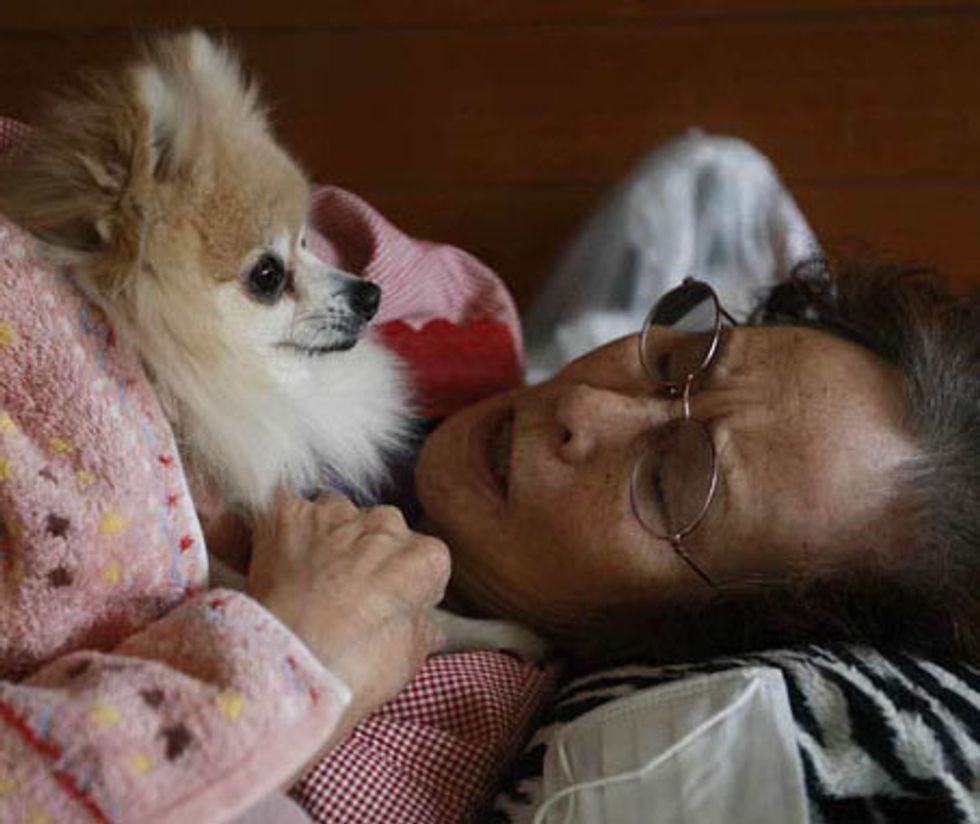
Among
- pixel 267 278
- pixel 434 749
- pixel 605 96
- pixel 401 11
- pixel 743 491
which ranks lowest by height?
pixel 434 749

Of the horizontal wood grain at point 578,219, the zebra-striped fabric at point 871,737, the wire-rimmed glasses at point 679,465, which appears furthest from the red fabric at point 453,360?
the zebra-striped fabric at point 871,737

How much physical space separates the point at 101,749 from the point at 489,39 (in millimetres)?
1277

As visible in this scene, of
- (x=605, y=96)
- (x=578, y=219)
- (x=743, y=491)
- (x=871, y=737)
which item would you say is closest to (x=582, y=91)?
(x=605, y=96)

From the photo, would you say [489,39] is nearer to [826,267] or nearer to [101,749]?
[826,267]

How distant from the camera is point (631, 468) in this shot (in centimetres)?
102

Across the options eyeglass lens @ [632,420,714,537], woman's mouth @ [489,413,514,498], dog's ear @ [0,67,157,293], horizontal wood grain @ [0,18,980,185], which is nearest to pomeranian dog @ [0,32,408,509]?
dog's ear @ [0,67,157,293]

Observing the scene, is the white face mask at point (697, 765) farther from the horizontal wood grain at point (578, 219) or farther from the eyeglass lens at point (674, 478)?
the horizontal wood grain at point (578, 219)

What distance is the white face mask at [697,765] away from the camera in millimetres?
791

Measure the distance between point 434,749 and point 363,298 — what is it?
0.41 meters

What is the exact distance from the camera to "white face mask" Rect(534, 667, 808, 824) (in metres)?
0.79

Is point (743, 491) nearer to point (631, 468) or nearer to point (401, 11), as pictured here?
point (631, 468)

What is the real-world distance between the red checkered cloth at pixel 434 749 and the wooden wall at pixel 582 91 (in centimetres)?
79

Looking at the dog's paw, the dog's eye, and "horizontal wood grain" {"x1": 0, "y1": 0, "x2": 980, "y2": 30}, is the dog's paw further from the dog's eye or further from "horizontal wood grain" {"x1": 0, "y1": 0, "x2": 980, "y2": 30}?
"horizontal wood grain" {"x1": 0, "y1": 0, "x2": 980, "y2": 30}

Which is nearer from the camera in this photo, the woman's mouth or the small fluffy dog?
the small fluffy dog
